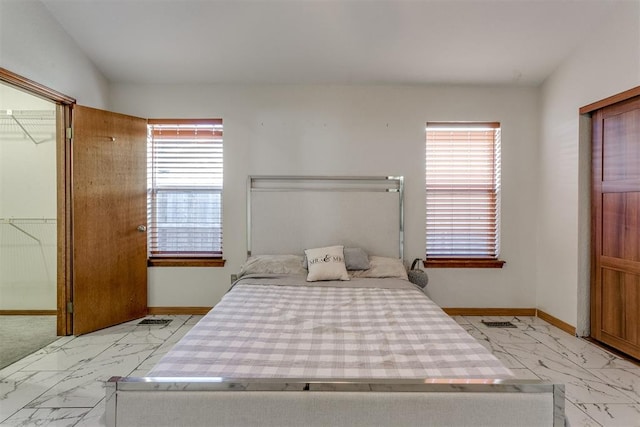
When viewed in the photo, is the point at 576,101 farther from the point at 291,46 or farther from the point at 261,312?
the point at 261,312

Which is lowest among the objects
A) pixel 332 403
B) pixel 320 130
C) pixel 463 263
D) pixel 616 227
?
pixel 332 403

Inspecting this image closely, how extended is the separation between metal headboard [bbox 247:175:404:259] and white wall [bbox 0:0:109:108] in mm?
1802

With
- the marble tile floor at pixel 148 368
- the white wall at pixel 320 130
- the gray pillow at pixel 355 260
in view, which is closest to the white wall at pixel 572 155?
the white wall at pixel 320 130

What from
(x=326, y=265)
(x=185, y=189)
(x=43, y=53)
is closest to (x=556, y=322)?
(x=326, y=265)

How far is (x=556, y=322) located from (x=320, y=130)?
3062mm

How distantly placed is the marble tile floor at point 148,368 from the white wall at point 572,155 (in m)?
0.44

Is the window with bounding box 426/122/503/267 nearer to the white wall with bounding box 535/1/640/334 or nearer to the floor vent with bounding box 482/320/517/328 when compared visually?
the white wall with bounding box 535/1/640/334

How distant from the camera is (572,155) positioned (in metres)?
3.30

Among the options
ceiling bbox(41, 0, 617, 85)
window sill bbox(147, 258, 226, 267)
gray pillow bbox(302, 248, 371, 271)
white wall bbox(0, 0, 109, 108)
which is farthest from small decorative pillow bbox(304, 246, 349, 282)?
white wall bbox(0, 0, 109, 108)

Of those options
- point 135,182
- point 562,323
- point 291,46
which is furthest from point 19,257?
point 562,323

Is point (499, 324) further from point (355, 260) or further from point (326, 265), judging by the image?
point (326, 265)

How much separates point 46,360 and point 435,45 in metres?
4.15

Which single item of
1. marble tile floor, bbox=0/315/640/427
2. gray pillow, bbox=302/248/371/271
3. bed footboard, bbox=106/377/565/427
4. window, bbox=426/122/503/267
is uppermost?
window, bbox=426/122/503/267

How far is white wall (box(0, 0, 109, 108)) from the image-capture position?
8.56 ft
